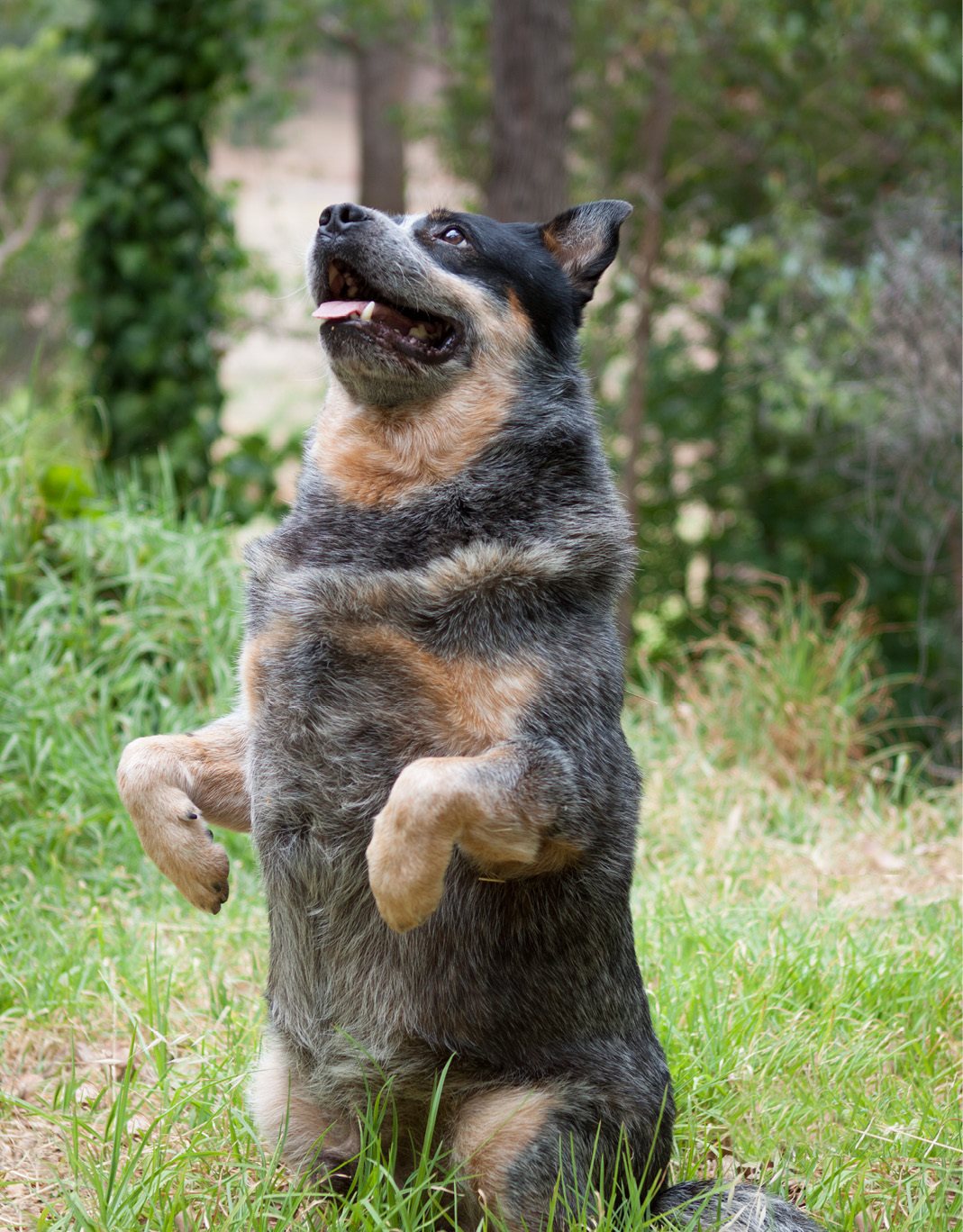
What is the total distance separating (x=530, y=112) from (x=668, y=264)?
3439 millimetres

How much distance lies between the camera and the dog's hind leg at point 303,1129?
2.69m

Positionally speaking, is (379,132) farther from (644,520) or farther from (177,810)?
(177,810)

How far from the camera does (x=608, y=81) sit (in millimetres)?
11625

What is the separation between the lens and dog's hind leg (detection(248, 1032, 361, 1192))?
2.69 m

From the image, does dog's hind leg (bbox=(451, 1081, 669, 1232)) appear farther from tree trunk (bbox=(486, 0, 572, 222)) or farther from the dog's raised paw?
tree trunk (bbox=(486, 0, 572, 222))

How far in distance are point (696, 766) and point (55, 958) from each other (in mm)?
3034

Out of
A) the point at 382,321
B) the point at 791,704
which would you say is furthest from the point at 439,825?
the point at 791,704

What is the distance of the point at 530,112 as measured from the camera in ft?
28.7

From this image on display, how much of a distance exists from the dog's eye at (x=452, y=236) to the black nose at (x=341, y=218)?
204mm

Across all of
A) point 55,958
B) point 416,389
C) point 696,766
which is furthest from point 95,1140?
point 696,766

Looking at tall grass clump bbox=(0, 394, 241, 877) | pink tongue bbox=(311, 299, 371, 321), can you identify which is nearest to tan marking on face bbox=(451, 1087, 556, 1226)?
pink tongue bbox=(311, 299, 371, 321)

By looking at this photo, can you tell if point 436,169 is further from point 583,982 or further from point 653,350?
point 583,982

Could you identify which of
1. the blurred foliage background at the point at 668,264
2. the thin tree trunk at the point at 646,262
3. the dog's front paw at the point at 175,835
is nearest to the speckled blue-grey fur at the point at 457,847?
the dog's front paw at the point at 175,835

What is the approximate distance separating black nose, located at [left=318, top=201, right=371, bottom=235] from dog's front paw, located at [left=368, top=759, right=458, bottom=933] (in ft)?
4.28
